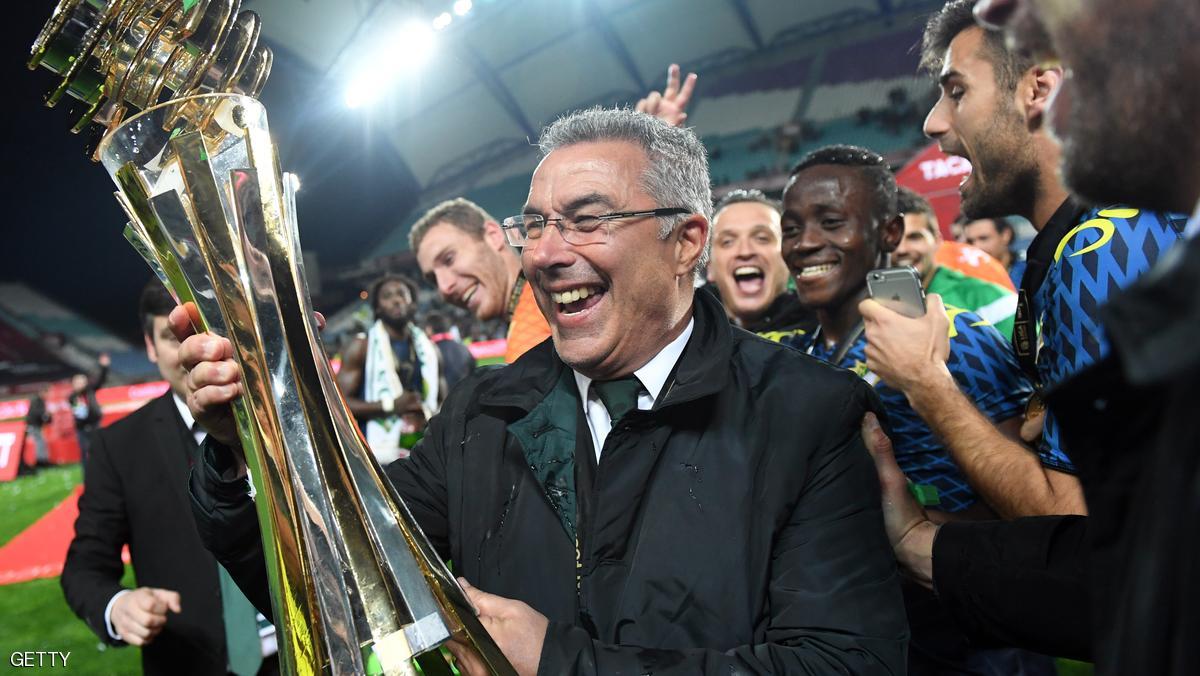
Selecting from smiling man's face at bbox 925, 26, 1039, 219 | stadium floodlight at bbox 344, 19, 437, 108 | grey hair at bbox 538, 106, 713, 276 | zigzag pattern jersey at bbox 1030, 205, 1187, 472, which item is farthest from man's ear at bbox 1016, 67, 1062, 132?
stadium floodlight at bbox 344, 19, 437, 108

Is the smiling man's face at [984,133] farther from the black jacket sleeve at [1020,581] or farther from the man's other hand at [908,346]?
the black jacket sleeve at [1020,581]

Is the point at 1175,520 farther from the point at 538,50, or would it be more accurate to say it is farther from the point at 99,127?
the point at 538,50

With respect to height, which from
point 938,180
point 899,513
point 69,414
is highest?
point 69,414

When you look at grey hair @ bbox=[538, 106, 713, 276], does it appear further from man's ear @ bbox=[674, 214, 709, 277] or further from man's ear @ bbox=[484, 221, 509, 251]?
man's ear @ bbox=[484, 221, 509, 251]

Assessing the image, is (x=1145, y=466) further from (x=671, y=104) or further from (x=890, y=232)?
(x=671, y=104)

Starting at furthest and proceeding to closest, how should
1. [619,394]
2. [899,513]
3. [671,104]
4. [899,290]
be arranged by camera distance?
[671,104]
[899,290]
[619,394]
[899,513]

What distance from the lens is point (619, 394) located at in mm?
1546

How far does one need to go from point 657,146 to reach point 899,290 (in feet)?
2.26

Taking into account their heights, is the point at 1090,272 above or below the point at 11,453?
below

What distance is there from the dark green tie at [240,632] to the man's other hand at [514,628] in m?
1.55

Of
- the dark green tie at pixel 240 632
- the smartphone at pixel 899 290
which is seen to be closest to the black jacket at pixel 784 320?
the smartphone at pixel 899 290

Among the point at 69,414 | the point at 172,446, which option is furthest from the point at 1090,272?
the point at 69,414

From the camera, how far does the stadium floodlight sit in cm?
1893

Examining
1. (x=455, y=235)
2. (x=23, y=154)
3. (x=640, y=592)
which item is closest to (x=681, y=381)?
(x=640, y=592)
